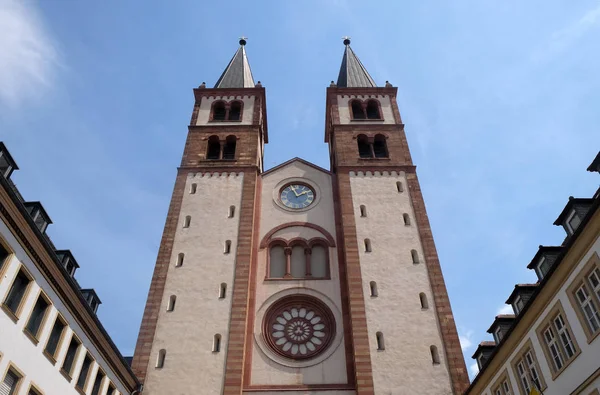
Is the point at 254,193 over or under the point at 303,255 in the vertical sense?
over

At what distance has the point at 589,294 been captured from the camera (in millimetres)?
14625

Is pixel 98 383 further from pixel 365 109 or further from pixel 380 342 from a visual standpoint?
pixel 365 109

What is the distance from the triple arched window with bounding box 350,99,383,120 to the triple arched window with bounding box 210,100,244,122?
8.42 meters

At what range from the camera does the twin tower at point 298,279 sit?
25.8 m

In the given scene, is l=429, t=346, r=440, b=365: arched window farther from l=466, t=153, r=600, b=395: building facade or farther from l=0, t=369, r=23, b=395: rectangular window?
l=0, t=369, r=23, b=395: rectangular window

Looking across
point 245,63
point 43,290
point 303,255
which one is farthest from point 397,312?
point 245,63

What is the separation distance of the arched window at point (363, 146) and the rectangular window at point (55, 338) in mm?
24048

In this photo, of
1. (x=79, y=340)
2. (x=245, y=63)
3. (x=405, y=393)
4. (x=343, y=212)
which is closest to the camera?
(x=79, y=340)

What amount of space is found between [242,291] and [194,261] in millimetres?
3465

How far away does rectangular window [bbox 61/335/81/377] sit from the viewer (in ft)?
59.7

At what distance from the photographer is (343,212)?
32.6 metres

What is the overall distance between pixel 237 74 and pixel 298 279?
2295 cm

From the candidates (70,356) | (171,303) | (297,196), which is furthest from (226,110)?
(70,356)

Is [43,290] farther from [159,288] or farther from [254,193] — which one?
[254,193]
